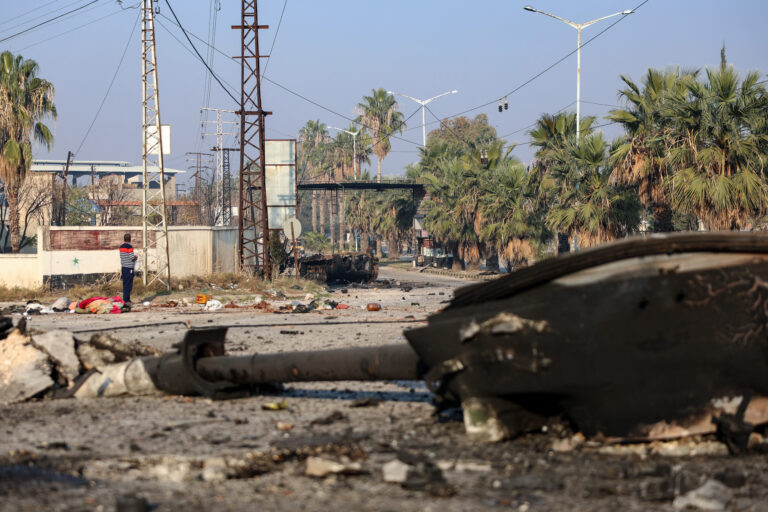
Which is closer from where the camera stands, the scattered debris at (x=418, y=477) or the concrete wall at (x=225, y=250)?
the scattered debris at (x=418, y=477)

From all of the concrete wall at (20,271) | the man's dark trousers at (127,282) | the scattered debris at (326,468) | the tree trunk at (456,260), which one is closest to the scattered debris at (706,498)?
the scattered debris at (326,468)

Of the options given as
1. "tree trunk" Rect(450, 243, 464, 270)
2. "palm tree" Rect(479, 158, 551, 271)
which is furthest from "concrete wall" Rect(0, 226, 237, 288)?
"tree trunk" Rect(450, 243, 464, 270)

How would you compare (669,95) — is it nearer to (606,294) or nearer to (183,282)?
(183,282)

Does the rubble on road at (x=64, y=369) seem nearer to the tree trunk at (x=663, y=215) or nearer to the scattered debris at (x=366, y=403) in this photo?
the scattered debris at (x=366, y=403)

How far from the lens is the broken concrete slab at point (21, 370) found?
21.7ft

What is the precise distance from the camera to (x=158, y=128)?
22969mm

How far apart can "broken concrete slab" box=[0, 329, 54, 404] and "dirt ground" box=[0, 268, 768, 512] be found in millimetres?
176

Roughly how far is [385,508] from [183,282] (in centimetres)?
2208

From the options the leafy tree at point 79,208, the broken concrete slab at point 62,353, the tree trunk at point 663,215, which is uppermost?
the leafy tree at point 79,208

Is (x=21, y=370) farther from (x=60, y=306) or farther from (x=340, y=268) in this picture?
(x=340, y=268)

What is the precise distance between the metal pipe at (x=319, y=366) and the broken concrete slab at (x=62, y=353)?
1397 millimetres

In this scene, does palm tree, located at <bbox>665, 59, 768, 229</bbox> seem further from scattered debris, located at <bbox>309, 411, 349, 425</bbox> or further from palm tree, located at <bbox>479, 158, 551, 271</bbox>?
scattered debris, located at <bbox>309, 411, 349, 425</bbox>

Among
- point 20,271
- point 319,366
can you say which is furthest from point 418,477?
point 20,271

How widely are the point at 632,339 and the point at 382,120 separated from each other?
7626cm
